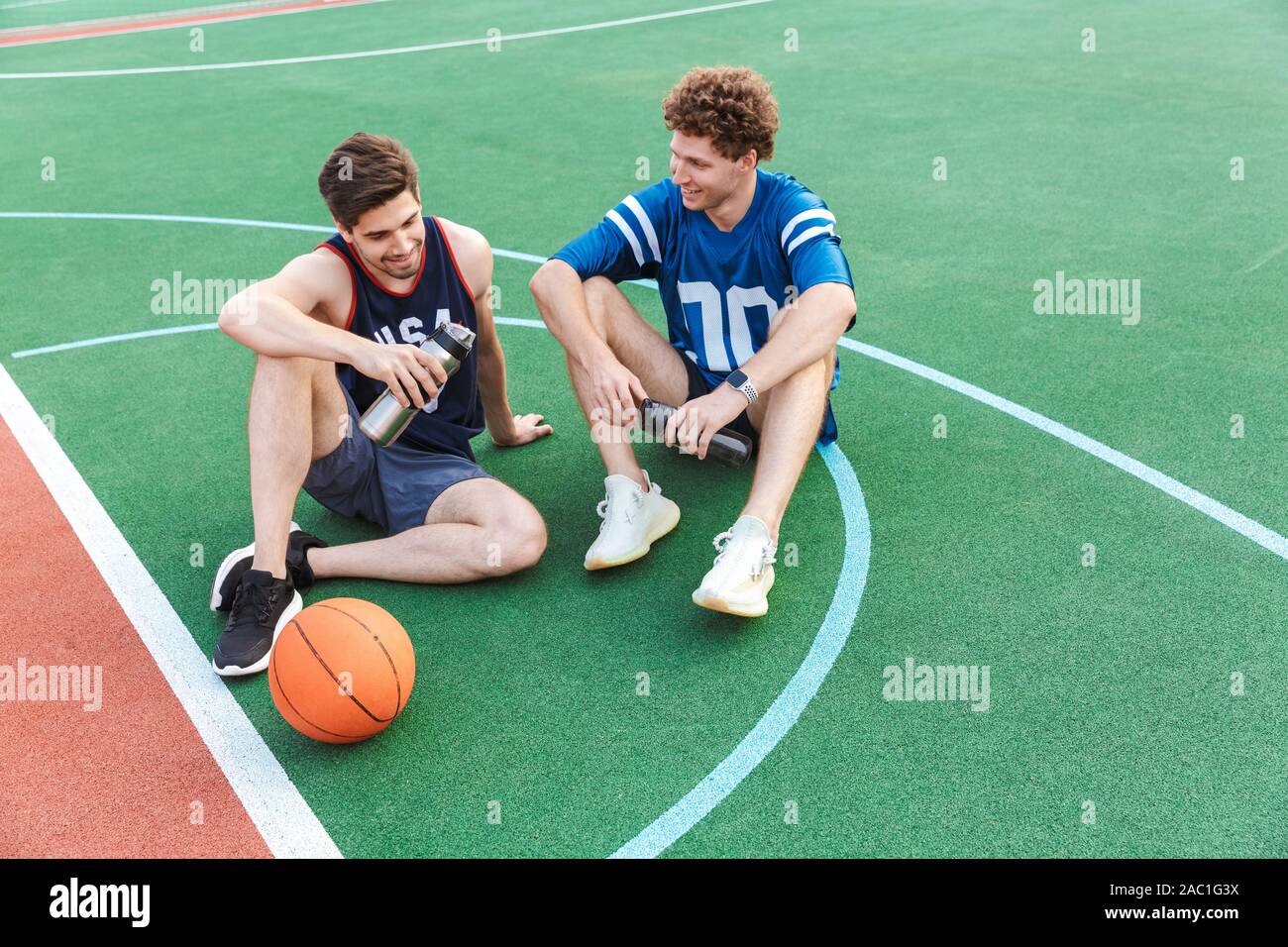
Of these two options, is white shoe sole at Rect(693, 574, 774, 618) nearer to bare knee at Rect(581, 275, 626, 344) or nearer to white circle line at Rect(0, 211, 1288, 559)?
bare knee at Rect(581, 275, 626, 344)

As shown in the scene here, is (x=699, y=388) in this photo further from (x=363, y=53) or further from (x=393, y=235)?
(x=363, y=53)

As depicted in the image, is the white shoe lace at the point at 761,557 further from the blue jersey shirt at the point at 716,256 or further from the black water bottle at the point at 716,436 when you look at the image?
the blue jersey shirt at the point at 716,256

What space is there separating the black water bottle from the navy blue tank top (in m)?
0.69

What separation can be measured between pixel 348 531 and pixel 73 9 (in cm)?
1944

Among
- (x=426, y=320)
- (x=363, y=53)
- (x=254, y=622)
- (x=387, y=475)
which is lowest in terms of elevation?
(x=254, y=622)

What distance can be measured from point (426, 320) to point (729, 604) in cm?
150

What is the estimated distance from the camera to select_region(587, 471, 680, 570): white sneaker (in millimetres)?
4125

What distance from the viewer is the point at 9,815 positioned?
325 centimetres

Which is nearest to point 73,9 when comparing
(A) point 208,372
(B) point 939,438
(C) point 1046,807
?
(A) point 208,372

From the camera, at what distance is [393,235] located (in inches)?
151

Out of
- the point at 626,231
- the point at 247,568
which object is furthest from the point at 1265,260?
the point at 247,568

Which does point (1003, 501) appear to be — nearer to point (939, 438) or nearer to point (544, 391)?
point (939, 438)

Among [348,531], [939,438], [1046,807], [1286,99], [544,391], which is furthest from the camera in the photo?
[1286,99]

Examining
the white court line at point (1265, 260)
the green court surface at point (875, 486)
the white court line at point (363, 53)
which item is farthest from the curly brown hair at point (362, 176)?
the white court line at point (363, 53)
